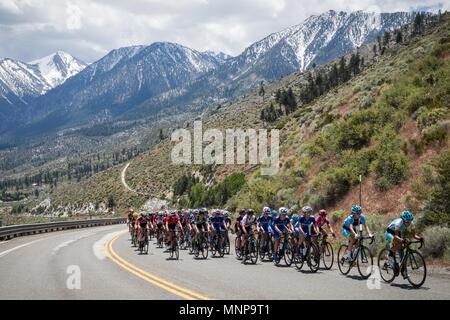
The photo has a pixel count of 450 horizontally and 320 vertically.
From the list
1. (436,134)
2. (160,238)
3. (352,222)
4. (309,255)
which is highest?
(436,134)

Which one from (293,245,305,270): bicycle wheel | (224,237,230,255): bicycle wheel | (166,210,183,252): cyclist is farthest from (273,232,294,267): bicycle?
(166,210,183,252): cyclist

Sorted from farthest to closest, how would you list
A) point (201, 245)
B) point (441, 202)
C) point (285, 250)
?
point (201, 245)
point (285, 250)
point (441, 202)

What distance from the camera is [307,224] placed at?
1391 centimetres

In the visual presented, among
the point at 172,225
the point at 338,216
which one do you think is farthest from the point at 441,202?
the point at 172,225

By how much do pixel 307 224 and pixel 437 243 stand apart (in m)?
3.70

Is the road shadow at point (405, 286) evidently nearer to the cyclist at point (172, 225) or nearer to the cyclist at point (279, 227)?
the cyclist at point (279, 227)

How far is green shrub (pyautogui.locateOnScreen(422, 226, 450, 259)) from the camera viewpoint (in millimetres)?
13156

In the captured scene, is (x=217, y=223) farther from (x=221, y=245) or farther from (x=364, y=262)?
(x=364, y=262)

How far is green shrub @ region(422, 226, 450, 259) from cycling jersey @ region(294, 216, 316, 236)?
3.30 metres

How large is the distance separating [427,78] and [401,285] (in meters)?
19.9

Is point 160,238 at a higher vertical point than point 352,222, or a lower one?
lower

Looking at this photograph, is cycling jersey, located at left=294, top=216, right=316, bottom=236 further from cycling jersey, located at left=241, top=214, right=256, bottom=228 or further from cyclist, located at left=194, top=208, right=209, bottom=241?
cyclist, located at left=194, top=208, right=209, bottom=241

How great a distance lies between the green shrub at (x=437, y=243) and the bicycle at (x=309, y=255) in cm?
319

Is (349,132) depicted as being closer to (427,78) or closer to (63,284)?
(427,78)
